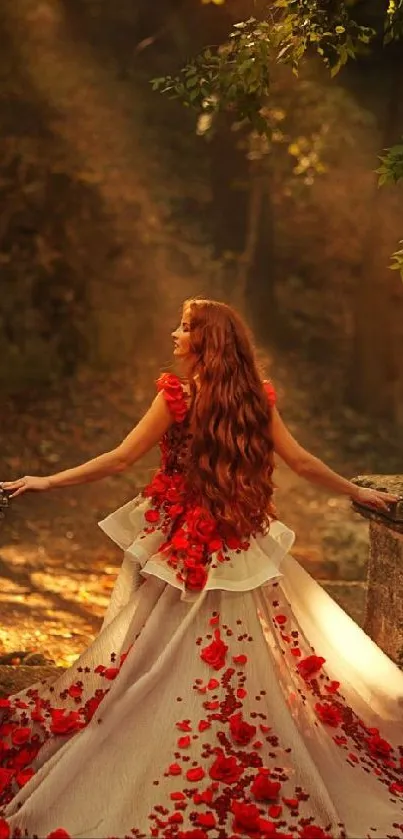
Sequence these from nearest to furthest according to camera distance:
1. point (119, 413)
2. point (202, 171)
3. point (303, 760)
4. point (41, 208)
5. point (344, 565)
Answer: point (303, 760) < point (344, 565) < point (119, 413) < point (41, 208) < point (202, 171)

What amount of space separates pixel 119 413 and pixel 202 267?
270 cm

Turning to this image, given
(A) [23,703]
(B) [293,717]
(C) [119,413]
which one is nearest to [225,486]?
(B) [293,717]

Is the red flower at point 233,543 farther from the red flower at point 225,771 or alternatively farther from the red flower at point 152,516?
the red flower at point 225,771

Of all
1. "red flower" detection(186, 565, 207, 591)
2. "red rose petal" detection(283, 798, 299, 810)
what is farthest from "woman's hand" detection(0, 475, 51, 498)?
"red rose petal" detection(283, 798, 299, 810)

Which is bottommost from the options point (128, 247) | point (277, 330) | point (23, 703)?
point (23, 703)

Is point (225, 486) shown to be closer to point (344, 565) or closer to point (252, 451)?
point (252, 451)

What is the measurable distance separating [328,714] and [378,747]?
231 mm

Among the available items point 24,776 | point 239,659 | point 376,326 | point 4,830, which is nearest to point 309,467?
point 239,659

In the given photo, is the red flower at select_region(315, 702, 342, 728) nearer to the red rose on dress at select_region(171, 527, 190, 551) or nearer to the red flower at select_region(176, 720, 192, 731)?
the red flower at select_region(176, 720, 192, 731)

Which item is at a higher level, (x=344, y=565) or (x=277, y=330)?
(x=277, y=330)

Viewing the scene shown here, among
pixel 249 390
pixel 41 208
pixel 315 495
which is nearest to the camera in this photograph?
pixel 249 390

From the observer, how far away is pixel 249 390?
12.3 feet

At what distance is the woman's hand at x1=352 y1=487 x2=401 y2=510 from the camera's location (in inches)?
163

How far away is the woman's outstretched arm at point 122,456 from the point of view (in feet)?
12.3
